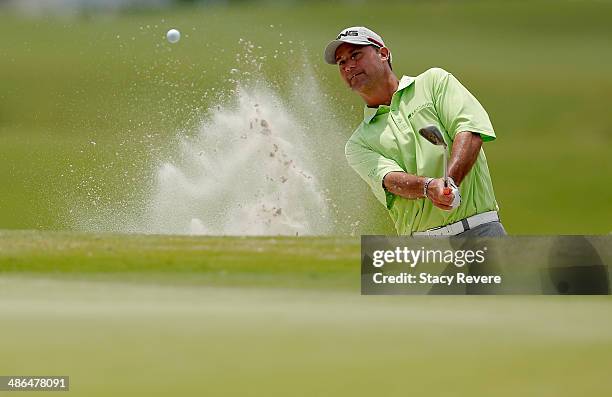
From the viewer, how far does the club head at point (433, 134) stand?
2.96m

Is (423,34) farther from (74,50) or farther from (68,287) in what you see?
(68,287)

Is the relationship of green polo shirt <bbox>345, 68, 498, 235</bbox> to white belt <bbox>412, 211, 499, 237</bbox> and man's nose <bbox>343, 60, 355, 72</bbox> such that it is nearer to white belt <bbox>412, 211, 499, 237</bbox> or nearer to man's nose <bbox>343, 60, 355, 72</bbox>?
white belt <bbox>412, 211, 499, 237</bbox>

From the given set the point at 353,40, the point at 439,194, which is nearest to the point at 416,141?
the point at 439,194

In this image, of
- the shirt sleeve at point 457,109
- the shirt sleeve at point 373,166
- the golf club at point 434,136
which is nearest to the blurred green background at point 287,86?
the shirt sleeve at point 373,166

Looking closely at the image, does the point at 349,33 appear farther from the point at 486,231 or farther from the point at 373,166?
the point at 486,231

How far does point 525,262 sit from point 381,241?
45 centimetres

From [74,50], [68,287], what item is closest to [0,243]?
[68,287]

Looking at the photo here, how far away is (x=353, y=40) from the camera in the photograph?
3186 mm

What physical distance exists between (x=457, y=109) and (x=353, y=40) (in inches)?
16.4

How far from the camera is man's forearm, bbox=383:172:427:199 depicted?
3.01 metres

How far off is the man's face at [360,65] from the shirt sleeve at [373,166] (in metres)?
0.22

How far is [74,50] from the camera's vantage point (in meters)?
9.21

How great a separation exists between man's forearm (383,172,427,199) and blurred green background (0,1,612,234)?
1570mm

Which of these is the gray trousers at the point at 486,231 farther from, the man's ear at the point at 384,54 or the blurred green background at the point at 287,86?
the blurred green background at the point at 287,86
